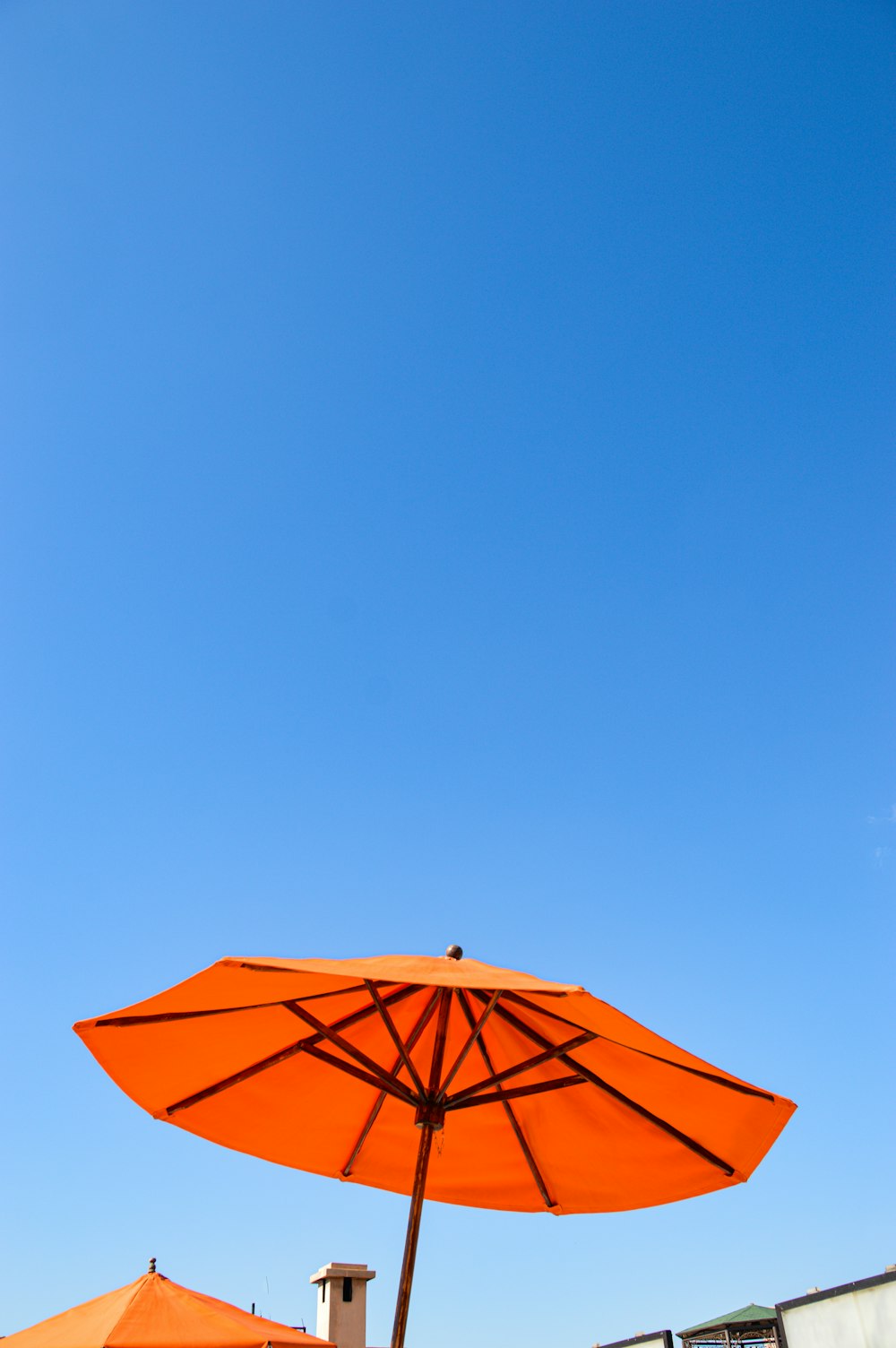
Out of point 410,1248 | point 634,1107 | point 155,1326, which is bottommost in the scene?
point 155,1326

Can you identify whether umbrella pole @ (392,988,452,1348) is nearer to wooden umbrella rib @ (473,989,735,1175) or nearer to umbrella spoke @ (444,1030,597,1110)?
umbrella spoke @ (444,1030,597,1110)

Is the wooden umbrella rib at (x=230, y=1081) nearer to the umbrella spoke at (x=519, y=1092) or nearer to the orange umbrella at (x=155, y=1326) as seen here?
the umbrella spoke at (x=519, y=1092)

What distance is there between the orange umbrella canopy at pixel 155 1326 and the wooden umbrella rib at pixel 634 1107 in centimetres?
269

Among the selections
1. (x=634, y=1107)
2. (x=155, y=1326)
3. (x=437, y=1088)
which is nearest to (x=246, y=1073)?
(x=437, y=1088)

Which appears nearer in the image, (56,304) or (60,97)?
(60,97)

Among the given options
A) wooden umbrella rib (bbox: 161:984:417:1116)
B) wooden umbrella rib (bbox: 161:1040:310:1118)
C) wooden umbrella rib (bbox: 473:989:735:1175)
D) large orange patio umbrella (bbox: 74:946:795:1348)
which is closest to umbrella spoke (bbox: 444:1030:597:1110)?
large orange patio umbrella (bbox: 74:946:795:1348)

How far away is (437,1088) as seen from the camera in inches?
146

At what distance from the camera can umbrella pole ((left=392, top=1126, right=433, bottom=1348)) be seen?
10.8 feet

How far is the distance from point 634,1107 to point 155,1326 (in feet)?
10.6

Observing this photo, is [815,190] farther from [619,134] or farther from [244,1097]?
[244,1097]

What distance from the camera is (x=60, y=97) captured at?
8.94 meters

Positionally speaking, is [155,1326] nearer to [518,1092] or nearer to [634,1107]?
[518,1092]

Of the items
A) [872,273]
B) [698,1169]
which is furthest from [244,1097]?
[872,273]

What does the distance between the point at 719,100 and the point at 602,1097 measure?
10733mm
